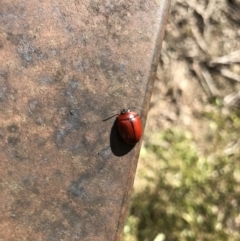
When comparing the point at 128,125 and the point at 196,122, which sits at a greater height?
the point at 128,125

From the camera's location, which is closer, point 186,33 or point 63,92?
point 63,92

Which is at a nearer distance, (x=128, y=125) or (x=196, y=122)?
(x=128, y=125)

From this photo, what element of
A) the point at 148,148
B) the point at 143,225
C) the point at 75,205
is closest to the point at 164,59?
the point at 148,148

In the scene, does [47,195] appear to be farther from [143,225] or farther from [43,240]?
[143,225]

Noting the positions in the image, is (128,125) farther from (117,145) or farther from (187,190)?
(187,190)

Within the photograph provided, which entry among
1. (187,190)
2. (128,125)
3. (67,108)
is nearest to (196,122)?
(187,190)

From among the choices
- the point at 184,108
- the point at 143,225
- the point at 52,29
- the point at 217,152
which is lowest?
the point at 143,225

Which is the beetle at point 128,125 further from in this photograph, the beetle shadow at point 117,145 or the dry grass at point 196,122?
the dry grass at point 196,122
